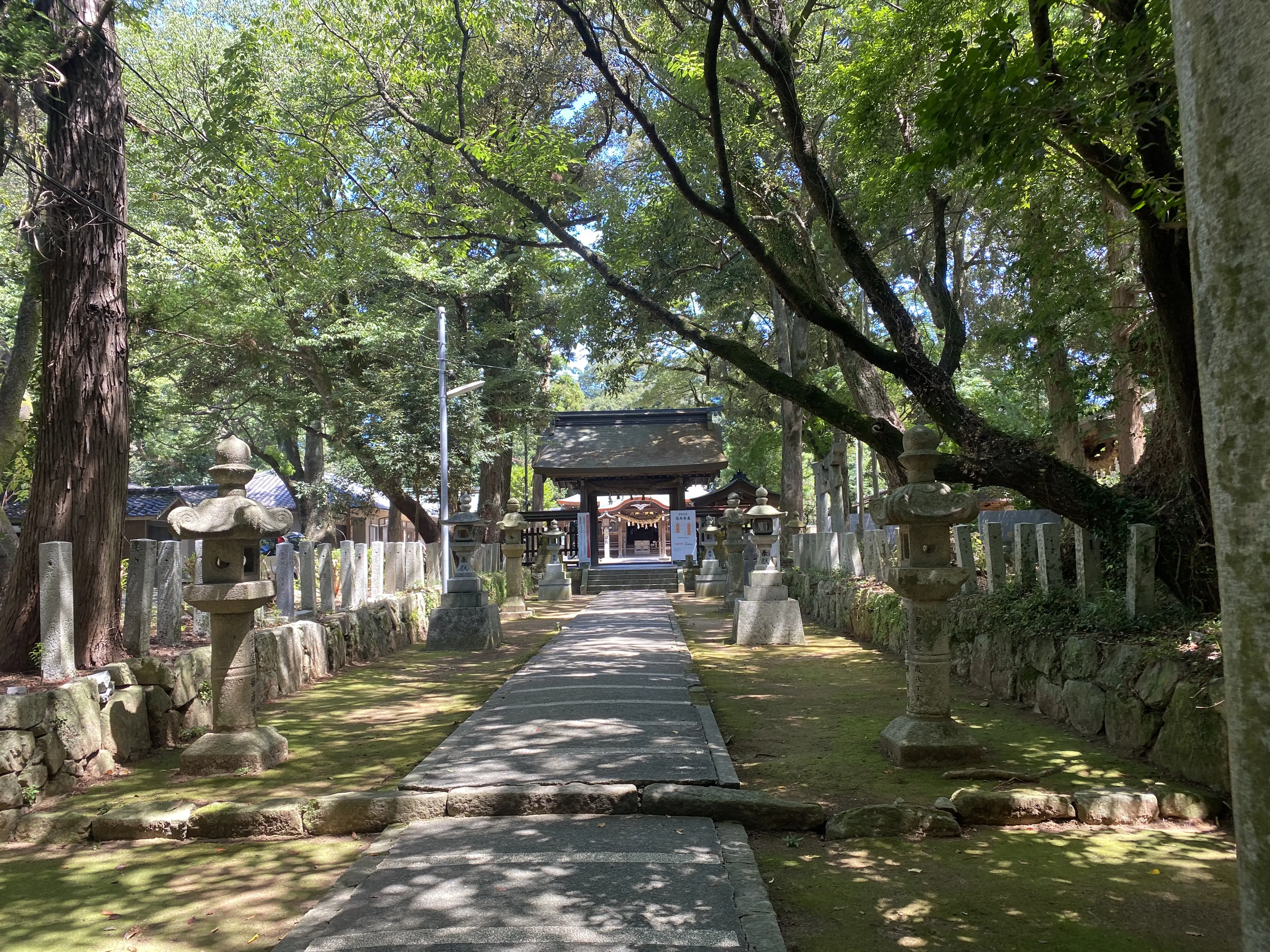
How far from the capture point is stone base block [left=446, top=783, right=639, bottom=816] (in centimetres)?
429

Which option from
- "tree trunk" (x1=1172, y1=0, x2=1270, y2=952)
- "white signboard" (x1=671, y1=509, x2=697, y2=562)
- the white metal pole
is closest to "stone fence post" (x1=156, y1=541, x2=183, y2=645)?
"tree trunk" (x1=1172, y1=0, x2=1270, y2=952)

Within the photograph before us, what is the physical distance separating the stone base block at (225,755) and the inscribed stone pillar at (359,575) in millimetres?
5256

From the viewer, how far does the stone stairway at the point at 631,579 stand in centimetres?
2361

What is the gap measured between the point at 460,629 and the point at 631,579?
12.9 metres

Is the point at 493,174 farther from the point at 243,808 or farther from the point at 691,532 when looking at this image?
the point at 691,532

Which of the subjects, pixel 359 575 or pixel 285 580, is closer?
pixel 285 580

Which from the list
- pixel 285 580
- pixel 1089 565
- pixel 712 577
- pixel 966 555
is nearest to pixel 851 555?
pixel 966 555

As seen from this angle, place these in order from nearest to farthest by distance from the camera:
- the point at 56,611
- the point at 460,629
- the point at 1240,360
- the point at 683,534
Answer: the point at 1240,360, the point at 56,611, the point at 460,629, the point at 683,534

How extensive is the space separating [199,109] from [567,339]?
10.1m

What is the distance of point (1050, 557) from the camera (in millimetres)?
6949

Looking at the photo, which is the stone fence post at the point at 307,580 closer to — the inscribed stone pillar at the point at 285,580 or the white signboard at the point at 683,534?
the inscribed stone pillar at the point at 285,580

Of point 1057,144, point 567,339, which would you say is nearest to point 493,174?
point 1057,144

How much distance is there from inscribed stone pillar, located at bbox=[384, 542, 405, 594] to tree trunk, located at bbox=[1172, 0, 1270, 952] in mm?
11564

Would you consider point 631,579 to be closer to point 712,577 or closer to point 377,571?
point 712,577
